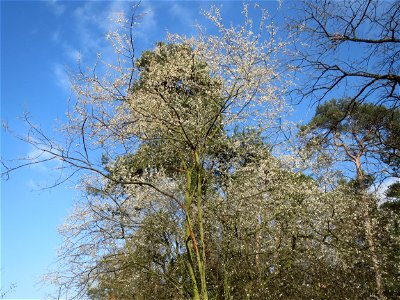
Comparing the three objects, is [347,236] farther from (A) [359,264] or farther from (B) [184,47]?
(B) [184,47]

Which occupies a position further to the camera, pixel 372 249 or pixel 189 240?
pixel 372 249

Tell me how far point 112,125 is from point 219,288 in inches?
208

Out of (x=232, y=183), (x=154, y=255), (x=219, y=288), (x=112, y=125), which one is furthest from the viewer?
(x=154, y=255)

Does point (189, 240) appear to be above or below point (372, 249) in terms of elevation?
below

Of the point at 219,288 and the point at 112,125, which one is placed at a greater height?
the point at 112,125

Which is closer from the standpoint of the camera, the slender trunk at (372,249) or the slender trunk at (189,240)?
the slender trunk at (189,240)

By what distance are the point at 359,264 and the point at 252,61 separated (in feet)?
23.6

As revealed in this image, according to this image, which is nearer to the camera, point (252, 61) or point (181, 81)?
point (252, 61)

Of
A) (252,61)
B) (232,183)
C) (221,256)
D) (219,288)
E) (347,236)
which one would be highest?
(252,61)

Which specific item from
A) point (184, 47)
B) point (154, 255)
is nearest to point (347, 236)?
point (154, 255)

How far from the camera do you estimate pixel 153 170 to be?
12.4m

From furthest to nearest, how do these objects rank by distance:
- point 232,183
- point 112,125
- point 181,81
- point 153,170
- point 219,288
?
1. point 153,170
2. point 232,183
3. point 219,288
4. point 181,81
5. point 112,125

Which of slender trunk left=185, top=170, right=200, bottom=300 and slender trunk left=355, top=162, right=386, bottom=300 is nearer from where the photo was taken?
slender trunk left=185, top=170, right=200, bottom=300

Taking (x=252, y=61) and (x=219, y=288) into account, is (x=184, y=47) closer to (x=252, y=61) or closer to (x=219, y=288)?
(x=252, y=61)
